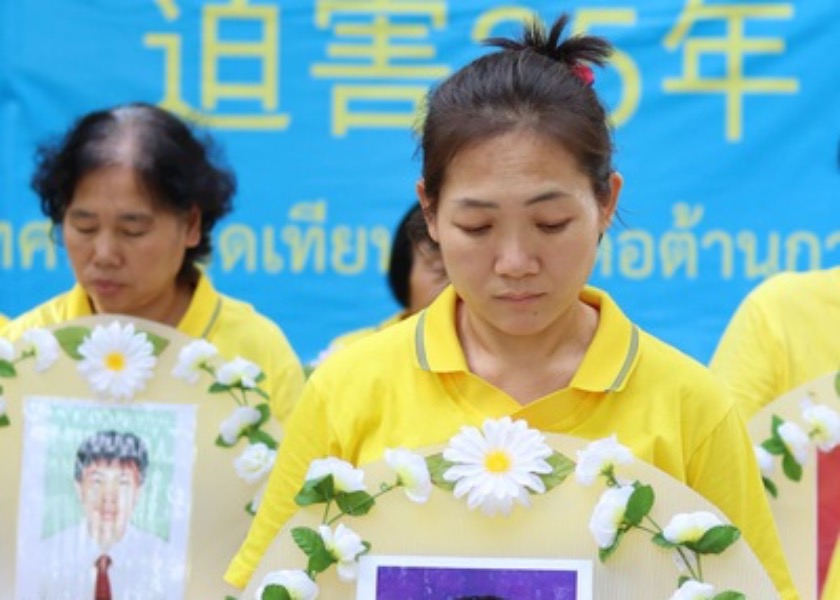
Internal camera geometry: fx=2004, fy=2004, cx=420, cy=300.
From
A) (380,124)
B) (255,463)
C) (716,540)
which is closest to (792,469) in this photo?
(255,463)

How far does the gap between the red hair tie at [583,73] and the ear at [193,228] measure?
1.38m

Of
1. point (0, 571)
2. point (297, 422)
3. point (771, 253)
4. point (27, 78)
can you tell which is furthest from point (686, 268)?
point (297, 422)

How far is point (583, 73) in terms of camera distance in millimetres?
2434

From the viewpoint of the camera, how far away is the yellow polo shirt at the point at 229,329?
3.55 m

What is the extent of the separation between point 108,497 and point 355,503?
96 cm

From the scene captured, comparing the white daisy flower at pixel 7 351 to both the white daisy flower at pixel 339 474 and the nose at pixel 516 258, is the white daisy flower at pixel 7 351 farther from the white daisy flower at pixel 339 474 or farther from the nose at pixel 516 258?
the nose at pixel 516 258

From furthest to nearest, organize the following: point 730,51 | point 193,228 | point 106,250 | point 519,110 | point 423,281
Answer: point 730,51, point 423,281, point 193,228, point 106,250, point 519,110

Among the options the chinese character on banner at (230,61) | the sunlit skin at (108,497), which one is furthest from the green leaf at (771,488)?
the chinese character on banner at (230,61)

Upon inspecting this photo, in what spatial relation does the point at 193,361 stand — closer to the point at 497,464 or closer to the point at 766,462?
the point at 766,462

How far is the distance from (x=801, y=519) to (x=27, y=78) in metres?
2.42

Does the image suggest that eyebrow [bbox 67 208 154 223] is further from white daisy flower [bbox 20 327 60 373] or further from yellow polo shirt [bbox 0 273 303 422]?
white daisy flower [bbox 20 327 60 373]

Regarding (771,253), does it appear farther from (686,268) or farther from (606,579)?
(606,579)

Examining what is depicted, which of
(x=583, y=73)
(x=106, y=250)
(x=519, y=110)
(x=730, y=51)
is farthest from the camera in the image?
(x=730, y=51)

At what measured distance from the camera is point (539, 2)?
4754 mm
